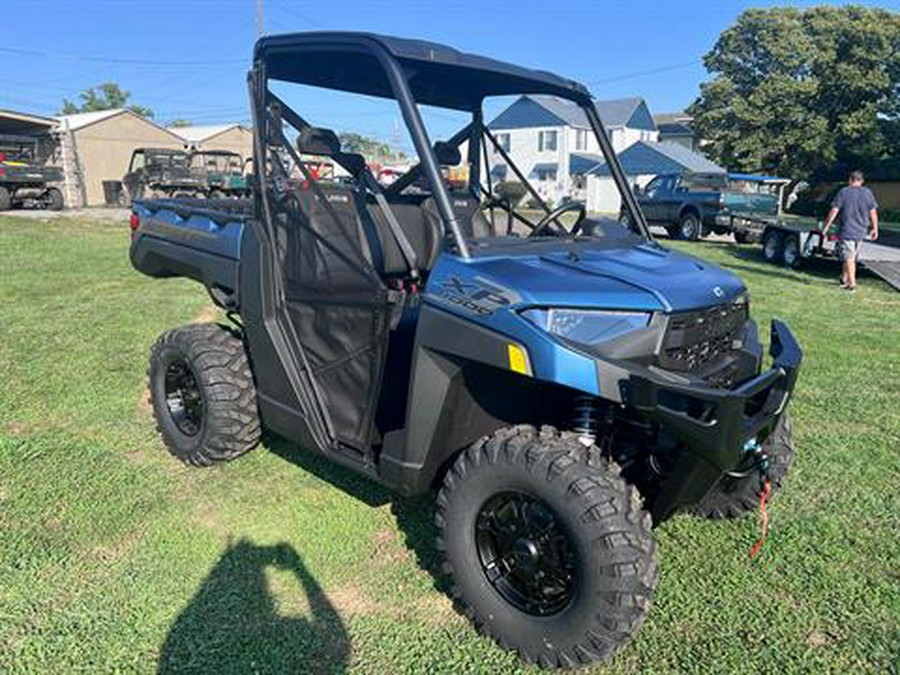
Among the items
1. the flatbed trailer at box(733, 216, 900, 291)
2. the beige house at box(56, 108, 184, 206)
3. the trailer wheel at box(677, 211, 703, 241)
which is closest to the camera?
the flatbed trailer at box(733, 216, 900, 291)

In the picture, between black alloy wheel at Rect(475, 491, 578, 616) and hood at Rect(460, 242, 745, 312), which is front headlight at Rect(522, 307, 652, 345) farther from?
black alloy wheel at Rect(475, 491, 578, 616)

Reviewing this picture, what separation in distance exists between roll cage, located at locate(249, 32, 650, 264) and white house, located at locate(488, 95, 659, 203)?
0.08m

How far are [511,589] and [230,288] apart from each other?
221cm

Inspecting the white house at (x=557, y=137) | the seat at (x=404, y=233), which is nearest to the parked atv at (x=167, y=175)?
the white house at (x=557, y=137)

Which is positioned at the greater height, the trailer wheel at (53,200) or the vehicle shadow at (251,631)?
the vehicle shadow at (251,631)

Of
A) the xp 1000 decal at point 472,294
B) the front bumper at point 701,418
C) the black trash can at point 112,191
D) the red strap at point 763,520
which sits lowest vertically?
the black trash can at point 112,191

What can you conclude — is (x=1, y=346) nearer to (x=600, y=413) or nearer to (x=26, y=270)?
(x=26, y=270)

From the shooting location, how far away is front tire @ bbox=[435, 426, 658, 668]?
2404 millimetres

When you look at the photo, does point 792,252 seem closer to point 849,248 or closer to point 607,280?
point 849,248

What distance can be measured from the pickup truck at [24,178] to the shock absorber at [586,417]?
23.5m

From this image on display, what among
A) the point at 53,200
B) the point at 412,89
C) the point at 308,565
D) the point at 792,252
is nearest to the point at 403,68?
the point at 412,89

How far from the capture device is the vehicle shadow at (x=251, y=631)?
2580mm

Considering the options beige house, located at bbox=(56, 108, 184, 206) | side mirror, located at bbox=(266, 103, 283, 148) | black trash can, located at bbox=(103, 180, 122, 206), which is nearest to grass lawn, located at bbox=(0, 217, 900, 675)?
side mirror, located at bbox=(266, 103, 283, 148)

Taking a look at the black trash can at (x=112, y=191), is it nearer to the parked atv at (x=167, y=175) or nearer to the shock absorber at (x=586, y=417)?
the parked atv at (x=167, y=175)
